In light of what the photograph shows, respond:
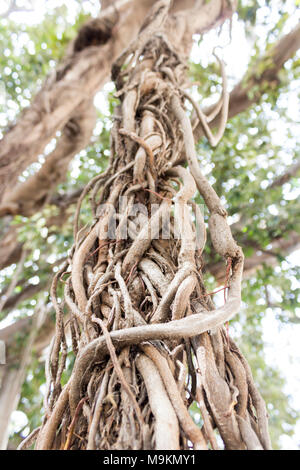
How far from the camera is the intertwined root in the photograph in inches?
Answer: 15.4

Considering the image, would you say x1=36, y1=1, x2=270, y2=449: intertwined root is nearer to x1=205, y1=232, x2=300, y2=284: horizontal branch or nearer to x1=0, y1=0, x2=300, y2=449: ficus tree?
x1=0, y1=0, x2=300, y2=449: ficus tree

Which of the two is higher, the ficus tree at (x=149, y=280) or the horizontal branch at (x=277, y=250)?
the horizontal branch at (x=277, y=250)

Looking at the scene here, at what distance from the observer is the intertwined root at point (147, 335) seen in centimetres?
39

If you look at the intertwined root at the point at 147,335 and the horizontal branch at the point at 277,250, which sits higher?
the horizontal branch at the point at 277,250

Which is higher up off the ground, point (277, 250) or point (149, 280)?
point (277, 250)

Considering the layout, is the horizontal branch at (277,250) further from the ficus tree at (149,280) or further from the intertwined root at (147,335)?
the intertwined root at (147,335)

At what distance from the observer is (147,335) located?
42 cm

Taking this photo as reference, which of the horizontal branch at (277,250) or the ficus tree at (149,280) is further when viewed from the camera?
the horizontal branch at (277,250)

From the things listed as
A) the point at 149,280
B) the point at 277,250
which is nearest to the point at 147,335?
the point at 149,280

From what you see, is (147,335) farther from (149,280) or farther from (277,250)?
(277,250)

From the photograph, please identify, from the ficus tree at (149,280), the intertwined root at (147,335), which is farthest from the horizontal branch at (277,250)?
the intertwined root at (147,335)

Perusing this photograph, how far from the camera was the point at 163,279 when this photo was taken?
557 mm

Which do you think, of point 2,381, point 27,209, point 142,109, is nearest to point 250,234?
point 142,109
